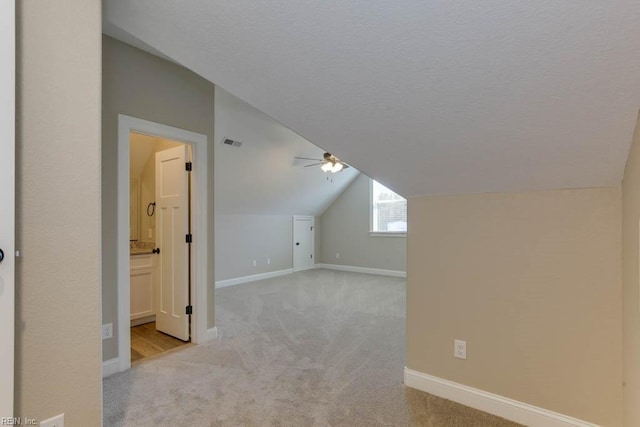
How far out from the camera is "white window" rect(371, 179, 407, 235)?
695 centimetres

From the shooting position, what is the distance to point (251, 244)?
6.48 meters

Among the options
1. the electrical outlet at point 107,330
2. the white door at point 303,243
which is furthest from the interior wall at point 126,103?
the white door at point 303,243

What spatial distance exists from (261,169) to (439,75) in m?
4.45

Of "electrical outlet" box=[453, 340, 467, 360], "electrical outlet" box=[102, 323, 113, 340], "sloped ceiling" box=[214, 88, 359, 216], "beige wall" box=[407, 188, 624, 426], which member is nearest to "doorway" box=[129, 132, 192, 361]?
"electrical outlet" box=[102, 323, 113, 340]

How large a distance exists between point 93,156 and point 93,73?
1.27 ft

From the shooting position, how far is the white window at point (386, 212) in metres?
6.95

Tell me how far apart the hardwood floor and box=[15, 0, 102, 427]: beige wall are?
5.07 ft

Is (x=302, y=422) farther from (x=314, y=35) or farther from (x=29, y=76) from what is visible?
(x=29, y=76)

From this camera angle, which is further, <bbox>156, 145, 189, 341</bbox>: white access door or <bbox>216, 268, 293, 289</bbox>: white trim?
<bbox>216, 268, 293, 289</bbox>: white trim

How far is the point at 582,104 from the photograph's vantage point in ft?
4.09

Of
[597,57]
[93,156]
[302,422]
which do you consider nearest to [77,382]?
[93,156]

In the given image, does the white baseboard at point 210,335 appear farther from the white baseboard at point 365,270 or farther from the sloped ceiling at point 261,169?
the white baseboard at point 365,270

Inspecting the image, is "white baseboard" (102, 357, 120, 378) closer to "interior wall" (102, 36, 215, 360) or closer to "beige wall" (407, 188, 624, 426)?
"interior wall" (102, 36, 215, 360)

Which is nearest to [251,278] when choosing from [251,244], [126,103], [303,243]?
[251,244]
